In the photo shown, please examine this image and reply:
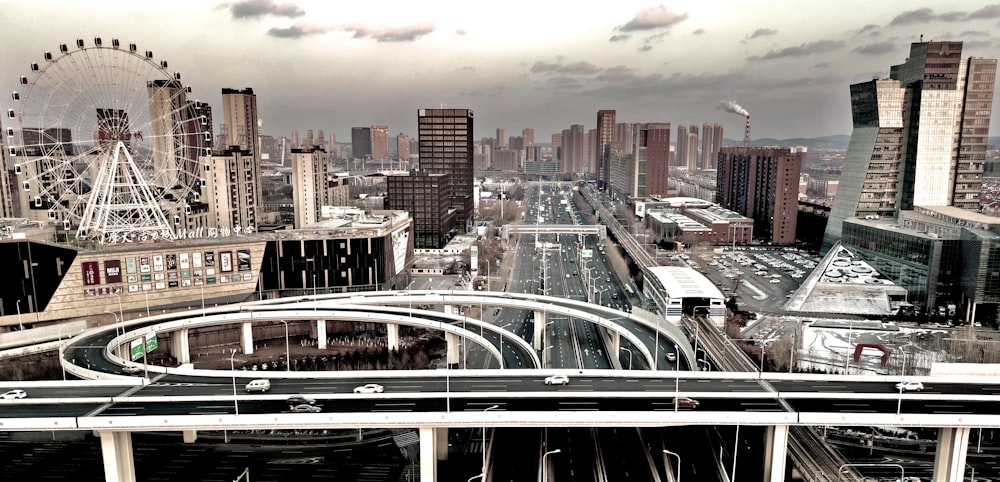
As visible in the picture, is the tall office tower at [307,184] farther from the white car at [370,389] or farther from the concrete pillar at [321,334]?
the white car at [370,389]

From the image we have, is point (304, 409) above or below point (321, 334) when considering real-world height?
above

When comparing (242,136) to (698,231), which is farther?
(242,136)

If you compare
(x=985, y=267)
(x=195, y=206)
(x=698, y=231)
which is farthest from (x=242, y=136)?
(x=985, y=267)

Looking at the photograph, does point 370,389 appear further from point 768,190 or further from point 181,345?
point 768,190

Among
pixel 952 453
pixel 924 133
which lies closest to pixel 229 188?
pixel 952 453

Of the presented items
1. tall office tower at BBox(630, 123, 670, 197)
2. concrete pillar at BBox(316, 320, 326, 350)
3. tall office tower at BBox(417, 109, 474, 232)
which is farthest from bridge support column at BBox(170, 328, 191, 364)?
tall office tower at BBox(630, 123, 670, 197)

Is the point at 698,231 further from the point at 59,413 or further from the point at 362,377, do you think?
the point at 59,413
